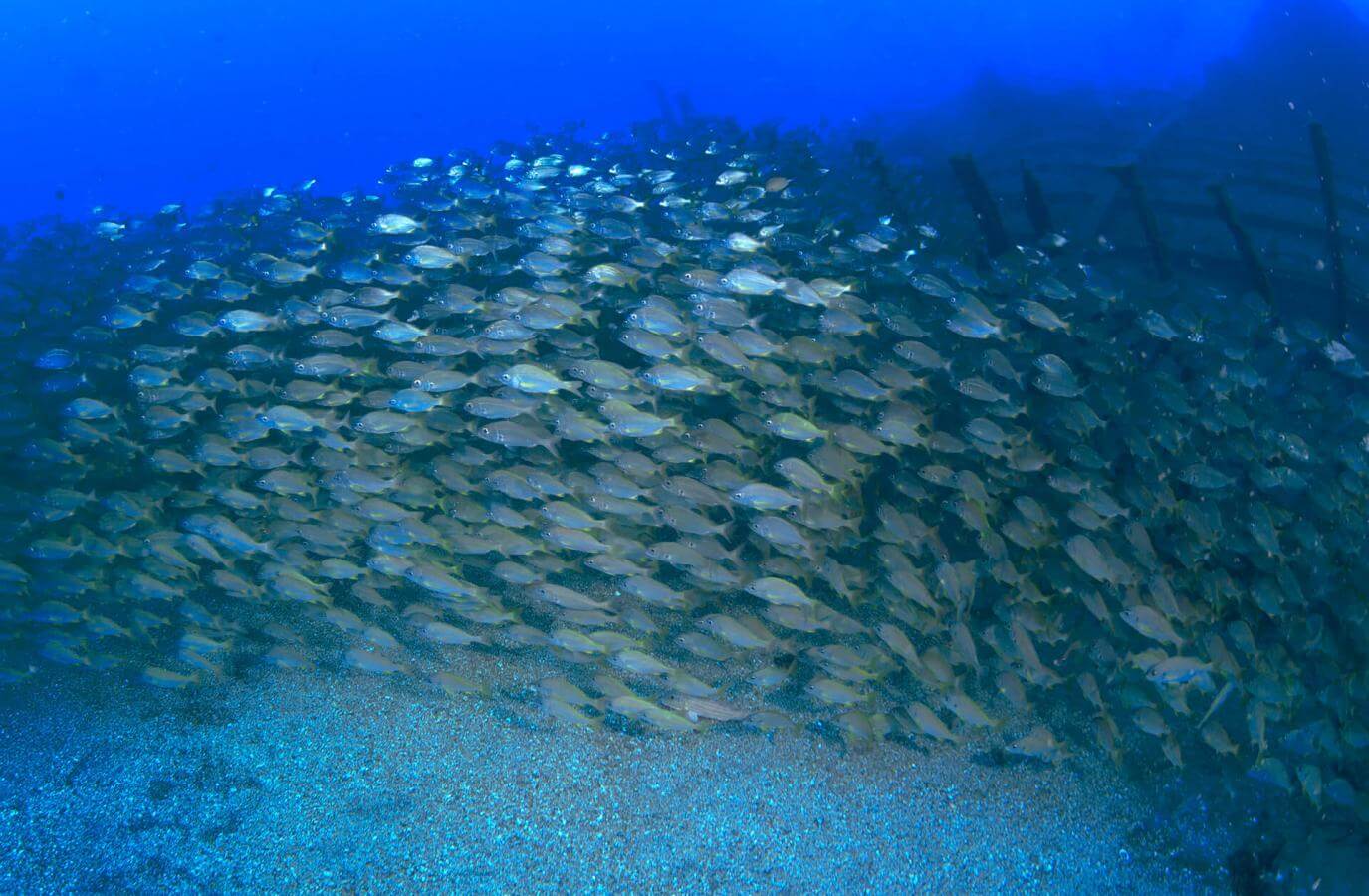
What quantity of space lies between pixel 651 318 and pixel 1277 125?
15.4 m

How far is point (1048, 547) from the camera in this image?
18.6 ft

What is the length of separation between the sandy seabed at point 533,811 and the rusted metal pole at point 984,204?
6676 mm

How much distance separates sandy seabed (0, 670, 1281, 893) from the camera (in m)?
5.09

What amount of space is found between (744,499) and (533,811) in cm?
278

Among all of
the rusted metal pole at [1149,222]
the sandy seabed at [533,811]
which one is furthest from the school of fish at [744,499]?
the rusted metal pole at [1149,222]

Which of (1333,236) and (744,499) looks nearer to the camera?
(744,499)

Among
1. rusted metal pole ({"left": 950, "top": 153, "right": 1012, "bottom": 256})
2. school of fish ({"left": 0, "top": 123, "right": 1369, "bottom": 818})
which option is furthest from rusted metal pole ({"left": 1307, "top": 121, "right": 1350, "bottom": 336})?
rusted metal pole ({"left": 950, "top": 153, "right": 1012, "bottom": 256})

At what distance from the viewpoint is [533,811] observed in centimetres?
547

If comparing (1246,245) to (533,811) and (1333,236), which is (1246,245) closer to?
(1333,236)

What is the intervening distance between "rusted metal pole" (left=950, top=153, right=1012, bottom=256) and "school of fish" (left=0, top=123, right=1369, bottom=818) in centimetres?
240

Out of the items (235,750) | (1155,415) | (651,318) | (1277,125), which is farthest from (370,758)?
(1277,125)

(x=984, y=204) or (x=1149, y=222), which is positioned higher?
(x=984, y=204)

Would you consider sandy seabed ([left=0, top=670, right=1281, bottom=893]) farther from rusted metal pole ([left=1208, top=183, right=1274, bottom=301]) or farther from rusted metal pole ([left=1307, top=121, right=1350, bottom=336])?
rusted metal pole ([left=1307, top=121, right=1350, bottom=336])

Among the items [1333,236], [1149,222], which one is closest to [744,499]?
[1149,222]
